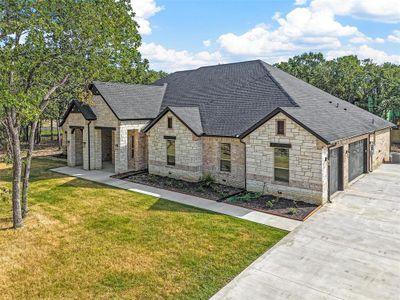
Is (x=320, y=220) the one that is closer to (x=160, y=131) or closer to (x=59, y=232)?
(x=59, y=232)

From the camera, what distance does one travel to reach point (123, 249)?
10.5 meters

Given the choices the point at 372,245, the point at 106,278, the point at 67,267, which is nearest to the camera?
the point at 106,278

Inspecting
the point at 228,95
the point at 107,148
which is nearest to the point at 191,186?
the point at 228,95

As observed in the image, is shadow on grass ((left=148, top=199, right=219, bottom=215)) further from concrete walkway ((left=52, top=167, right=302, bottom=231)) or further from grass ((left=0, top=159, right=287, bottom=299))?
concrete walkway ((left=52, top=167, right=302, bottom=231))

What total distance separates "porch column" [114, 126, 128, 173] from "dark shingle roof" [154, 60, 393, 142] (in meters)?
4.98

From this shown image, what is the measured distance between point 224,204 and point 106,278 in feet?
25.2

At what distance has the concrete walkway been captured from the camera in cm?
1285

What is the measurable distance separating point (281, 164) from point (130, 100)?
43.7 ft

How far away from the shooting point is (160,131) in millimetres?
21031

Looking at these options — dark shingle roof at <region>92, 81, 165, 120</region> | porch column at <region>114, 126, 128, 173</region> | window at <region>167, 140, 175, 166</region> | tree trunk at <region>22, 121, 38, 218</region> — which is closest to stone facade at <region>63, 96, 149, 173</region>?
porch column at <region>114, 126, 128, 173</region>

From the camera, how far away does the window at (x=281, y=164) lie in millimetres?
15853

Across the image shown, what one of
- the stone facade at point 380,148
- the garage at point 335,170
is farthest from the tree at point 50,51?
the stone facade at point 380,148

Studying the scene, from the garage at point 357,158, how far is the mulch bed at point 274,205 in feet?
20.8

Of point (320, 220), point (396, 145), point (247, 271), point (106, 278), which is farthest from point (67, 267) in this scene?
point (396, 145)
